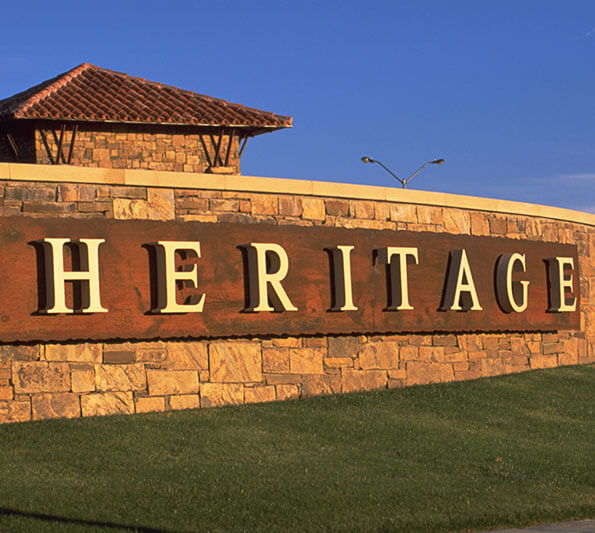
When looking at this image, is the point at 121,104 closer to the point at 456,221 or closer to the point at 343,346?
the point at 456,221

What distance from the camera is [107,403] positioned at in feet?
46.4

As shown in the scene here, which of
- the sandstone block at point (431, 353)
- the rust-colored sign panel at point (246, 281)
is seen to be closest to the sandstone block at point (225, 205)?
the rust-colored sign panel at point (246, 281)

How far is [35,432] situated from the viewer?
12898mm

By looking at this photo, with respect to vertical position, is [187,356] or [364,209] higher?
[364,209]

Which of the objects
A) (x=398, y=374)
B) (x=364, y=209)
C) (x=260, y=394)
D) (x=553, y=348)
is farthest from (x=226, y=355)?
(x=553, y=348)

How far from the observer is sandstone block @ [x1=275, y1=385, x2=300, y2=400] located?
1575cm

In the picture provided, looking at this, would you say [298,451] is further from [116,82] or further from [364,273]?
[116,82]

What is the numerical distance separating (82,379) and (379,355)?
227 inches

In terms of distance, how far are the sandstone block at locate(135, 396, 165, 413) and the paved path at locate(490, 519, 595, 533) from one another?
7269mm

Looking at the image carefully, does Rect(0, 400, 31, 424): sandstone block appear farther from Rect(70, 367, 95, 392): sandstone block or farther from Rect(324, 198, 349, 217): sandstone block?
Rect(324, 198, 349, 217): sandstone block

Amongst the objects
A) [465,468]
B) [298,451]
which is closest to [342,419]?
[298,451]

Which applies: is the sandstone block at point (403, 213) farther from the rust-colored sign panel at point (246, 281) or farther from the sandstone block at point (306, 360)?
the sandstone block at point (306, 360)

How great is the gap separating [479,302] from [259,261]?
213 inches

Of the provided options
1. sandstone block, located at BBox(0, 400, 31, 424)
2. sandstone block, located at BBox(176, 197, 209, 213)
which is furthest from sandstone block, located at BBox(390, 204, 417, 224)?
sandstone block, located at BBox(0, 400, 31, 424)
